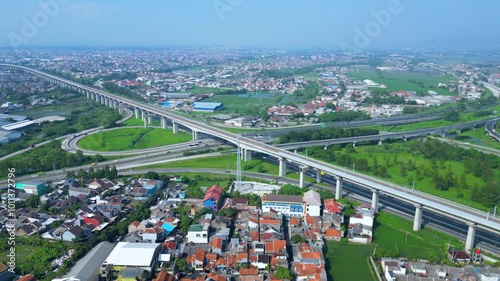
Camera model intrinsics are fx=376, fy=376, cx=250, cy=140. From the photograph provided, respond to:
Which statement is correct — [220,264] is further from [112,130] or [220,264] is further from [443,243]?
[112,130]

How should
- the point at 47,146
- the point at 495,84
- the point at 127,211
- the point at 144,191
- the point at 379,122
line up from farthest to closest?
the point at 495,84, the point at 379,122, the point at 47,146, the point at 144,191, the point at 127,211

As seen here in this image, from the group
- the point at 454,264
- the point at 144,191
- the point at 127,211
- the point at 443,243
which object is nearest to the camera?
the point at 454,264

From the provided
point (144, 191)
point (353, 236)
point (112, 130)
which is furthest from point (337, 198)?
point (112, 130)

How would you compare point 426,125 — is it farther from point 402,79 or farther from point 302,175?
point 402,79

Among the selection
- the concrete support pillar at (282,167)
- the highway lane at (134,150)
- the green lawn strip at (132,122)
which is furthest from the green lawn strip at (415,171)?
the green lawn strip at (132,122)

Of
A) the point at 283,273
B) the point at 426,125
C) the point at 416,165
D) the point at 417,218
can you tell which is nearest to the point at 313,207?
the point at 417,218

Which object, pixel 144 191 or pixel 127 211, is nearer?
pixel 127 211

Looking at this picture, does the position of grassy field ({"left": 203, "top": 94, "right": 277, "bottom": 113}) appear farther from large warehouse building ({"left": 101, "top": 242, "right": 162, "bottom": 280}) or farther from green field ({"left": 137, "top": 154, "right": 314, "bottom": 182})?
large warehouse building ({"left": 101, "top": 242, "right": 162, "bottom": 280})
